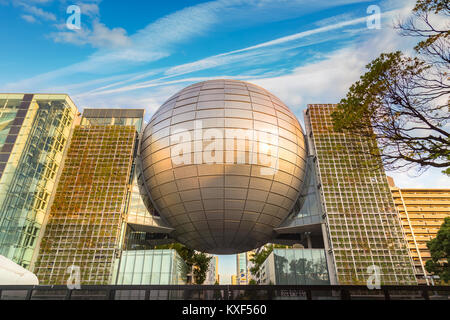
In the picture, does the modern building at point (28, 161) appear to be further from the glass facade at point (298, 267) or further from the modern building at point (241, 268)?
the modern building at point (241, 268)

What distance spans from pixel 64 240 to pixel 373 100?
29510 mm

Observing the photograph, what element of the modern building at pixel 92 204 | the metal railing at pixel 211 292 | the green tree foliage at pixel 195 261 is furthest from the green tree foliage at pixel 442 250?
the modern building at pixel 92 204

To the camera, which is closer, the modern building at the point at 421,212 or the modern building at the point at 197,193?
the modern building at the point at 197,193

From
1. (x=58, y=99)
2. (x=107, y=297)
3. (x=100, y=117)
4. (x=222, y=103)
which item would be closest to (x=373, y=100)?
(x=107, y=297)

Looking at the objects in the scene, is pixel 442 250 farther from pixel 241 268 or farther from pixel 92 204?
pixel 241 268

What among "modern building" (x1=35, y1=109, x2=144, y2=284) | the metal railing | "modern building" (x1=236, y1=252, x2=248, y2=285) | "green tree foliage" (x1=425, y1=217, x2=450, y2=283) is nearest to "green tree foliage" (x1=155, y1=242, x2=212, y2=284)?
"modern building" (x1=35, y1=109, x2=144, y2=284)

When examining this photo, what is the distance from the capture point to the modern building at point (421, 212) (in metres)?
72.1

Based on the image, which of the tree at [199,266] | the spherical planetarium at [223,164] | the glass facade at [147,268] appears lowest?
the glass facade at [147,268]

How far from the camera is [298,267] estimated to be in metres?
27.3

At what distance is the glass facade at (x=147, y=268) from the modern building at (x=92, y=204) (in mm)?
977

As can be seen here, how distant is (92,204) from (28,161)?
885cm

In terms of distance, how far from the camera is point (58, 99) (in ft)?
113
